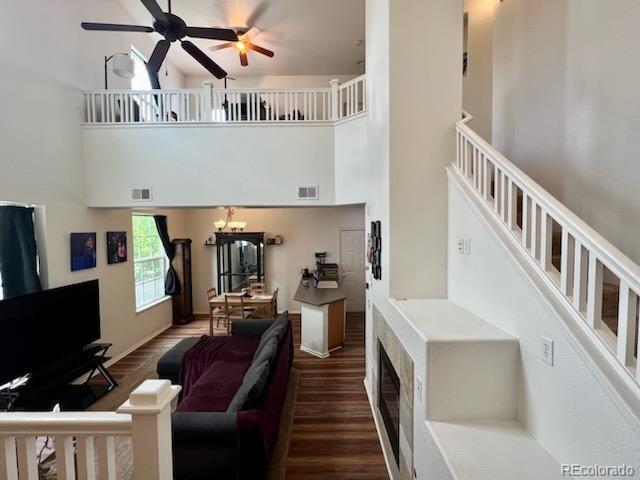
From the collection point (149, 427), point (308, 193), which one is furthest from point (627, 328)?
point (308, 193)

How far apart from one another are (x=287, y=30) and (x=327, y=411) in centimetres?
633

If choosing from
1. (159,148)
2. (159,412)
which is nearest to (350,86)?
(159,148)

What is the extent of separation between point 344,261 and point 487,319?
5.62m

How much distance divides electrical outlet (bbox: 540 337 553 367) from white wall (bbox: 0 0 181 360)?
4.80 meters

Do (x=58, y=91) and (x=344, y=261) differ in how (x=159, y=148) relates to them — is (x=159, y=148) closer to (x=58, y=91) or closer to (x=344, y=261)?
(x=58, y=91)

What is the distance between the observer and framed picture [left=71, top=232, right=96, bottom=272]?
13.5ft

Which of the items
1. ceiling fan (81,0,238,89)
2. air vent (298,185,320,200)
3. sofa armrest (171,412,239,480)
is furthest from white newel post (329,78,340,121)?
sofa armrest (171,412,239,480)

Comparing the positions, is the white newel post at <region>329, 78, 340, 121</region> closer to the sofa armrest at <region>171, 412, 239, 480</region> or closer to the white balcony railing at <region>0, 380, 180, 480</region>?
the sofa armrest at <region>171, 412, 239, 480</region>

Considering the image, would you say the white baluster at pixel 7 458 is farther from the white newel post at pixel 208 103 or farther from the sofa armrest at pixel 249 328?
the white newel post at pixel 208 103

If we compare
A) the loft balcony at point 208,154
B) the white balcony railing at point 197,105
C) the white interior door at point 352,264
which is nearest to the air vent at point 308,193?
the loft balcony at point 208,154

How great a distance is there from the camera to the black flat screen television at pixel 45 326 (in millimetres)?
3031

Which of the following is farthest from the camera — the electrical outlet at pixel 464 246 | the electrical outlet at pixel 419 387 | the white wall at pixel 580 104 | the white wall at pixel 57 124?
the white wall at pixel 57 124

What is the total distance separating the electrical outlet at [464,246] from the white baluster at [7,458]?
2.53 m

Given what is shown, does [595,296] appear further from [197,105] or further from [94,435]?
[197,105]
